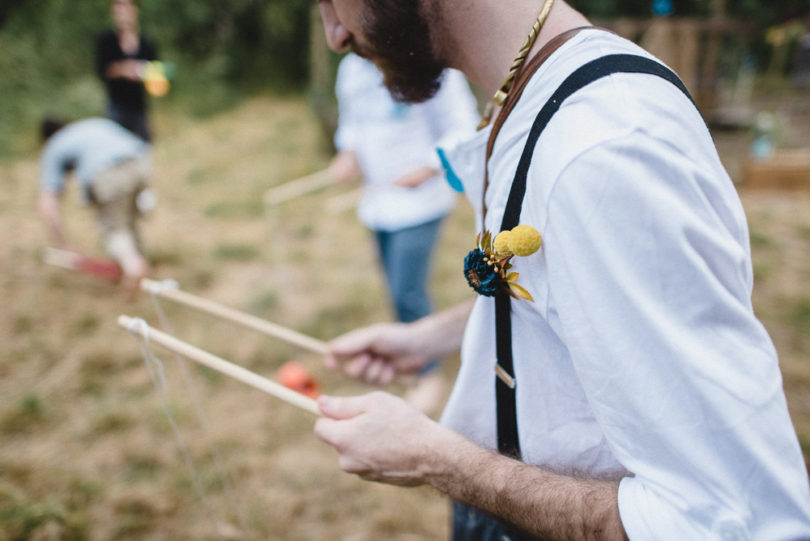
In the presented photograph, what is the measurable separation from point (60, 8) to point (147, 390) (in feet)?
34.1

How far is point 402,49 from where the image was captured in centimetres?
98

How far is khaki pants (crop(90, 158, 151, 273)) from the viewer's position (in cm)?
434

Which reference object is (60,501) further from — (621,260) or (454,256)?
(454,256)

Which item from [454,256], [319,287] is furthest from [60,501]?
[454,256]

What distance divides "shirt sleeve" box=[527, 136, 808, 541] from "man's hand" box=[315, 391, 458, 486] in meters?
0.42

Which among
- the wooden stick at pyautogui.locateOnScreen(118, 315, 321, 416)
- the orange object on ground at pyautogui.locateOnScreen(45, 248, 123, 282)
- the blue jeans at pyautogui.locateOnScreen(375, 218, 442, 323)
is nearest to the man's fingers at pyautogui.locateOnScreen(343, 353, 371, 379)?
the wooden stick at pyautogui.locateOnScreen(118, 315, 321, 416)

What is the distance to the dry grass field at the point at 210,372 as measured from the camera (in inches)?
100

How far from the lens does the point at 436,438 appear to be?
99 centimetres

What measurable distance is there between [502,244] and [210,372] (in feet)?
10.6

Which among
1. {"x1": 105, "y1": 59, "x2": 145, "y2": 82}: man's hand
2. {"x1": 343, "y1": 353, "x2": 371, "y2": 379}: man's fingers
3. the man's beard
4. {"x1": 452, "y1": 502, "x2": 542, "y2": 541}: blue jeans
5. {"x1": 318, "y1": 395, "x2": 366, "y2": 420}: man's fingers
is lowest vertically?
{"x1": 452, "y1": 502, "x2": 542, "y2": 541}: blue jeans

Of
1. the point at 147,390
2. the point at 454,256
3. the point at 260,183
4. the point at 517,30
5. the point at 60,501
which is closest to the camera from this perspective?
the point at 517,30

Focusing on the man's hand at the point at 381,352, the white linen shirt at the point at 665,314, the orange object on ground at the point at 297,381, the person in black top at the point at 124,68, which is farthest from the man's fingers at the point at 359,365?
the person in black top at the point at 124,68

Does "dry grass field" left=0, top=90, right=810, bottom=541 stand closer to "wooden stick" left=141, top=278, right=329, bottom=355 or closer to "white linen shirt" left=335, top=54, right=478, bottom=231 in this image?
"wooden stick" left=141, top=278, right=329, bottom=355

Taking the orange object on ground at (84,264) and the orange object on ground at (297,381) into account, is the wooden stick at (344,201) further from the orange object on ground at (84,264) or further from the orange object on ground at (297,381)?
the orange object on ground at (84,264)
